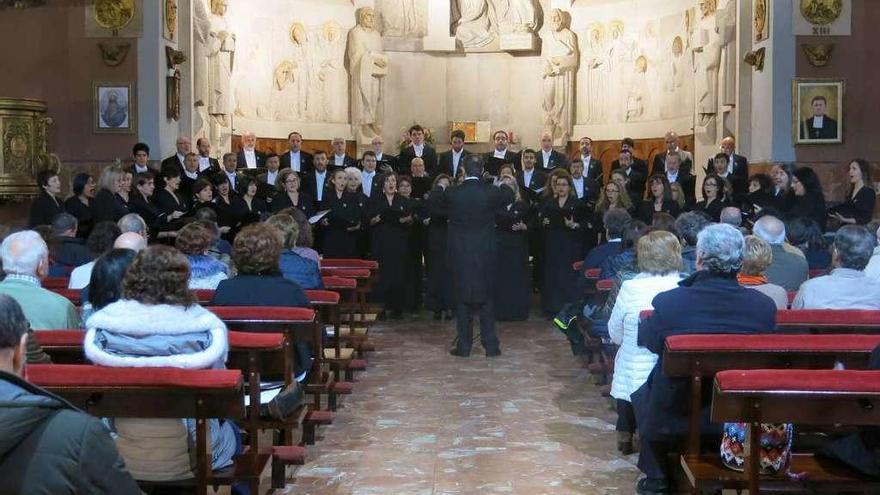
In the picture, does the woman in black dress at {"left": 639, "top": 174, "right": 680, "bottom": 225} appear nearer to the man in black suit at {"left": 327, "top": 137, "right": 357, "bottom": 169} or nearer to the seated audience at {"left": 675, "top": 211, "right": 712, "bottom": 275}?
the man in black suit at {"left": 327, "top": 137, "right": 357, "bottom": 169}

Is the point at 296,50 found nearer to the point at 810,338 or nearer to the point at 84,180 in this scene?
the point at 84,180

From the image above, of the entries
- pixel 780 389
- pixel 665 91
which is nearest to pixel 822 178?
pixel 665 91

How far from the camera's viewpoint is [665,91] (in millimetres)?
18438

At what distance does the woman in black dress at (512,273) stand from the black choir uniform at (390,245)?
3.18ft

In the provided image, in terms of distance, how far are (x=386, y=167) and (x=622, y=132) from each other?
22.6ft

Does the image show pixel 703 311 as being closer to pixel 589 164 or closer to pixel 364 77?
pixel 589 164

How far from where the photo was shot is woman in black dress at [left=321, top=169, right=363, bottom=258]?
40.5ft

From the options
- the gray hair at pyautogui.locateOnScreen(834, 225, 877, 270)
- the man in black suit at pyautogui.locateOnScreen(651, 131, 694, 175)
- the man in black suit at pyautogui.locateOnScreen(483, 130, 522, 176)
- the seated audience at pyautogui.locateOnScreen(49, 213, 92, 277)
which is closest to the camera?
the gray hair at pyautogui.locateOnScreen(834, 225, 877, 270)

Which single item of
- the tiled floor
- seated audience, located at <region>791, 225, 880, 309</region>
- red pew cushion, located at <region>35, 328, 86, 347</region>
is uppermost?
seated audience, located at <region>791, 225, 880, 309</region>

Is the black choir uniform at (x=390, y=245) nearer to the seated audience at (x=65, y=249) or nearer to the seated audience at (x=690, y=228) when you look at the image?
the seated audience at (x=65, y=249)

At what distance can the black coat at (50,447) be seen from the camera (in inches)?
94.8

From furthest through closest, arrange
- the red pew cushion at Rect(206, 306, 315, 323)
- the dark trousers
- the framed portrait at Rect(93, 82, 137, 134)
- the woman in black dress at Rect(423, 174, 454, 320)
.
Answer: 1. the framed portrait at Rect(93, 82, 137, 134)
2. the woman in black dress at Rect(423, 174, 454, 320)
3. the dark trousers
4. the red pew cushion at Rect(206, 306, 315, 323)

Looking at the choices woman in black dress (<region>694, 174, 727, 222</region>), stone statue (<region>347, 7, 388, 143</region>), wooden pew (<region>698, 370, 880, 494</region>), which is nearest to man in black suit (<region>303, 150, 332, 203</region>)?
woman in black dress (<region>694, 174, 727, 222</region>)

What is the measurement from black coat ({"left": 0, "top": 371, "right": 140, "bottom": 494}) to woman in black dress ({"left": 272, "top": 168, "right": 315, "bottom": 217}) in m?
9.67
